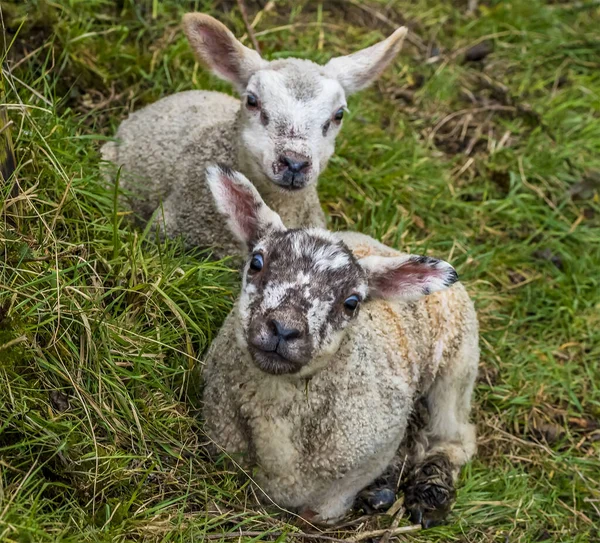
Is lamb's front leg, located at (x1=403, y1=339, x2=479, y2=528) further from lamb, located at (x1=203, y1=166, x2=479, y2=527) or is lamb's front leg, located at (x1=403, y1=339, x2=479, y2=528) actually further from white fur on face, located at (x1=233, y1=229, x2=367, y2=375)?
white fur on face, located at (x1=233, y1=229, x2=367, y2=375)

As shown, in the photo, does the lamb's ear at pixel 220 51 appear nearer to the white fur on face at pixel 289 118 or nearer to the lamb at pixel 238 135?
the lamb at pixel 238 135

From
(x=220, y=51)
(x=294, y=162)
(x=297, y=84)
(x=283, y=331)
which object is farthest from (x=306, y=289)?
(x=220, y=51)

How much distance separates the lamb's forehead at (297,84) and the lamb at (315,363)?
107cm

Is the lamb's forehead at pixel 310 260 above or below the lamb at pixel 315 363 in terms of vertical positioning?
above

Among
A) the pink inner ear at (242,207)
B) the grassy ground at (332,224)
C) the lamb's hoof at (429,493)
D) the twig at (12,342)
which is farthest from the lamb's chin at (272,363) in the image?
the lamb's hoof at (429,493)

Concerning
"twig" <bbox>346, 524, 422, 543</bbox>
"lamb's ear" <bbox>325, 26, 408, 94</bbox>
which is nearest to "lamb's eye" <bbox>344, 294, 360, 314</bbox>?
"twig" <bbox>346, 524, 422, 543</bbox>

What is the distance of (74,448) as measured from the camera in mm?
4113

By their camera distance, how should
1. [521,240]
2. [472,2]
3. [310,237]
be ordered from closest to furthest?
1. [310,237]
2. [521,240]
3. [472,2]

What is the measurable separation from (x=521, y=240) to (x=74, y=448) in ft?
15.4

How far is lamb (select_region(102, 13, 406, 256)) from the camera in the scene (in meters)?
5.46

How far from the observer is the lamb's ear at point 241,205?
15.3ft

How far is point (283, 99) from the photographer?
551cm

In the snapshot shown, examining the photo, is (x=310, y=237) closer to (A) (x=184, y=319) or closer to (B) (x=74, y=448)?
(A) (x=184, y=319)

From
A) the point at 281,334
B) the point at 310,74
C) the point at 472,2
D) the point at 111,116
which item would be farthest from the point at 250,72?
the point at 472,2
